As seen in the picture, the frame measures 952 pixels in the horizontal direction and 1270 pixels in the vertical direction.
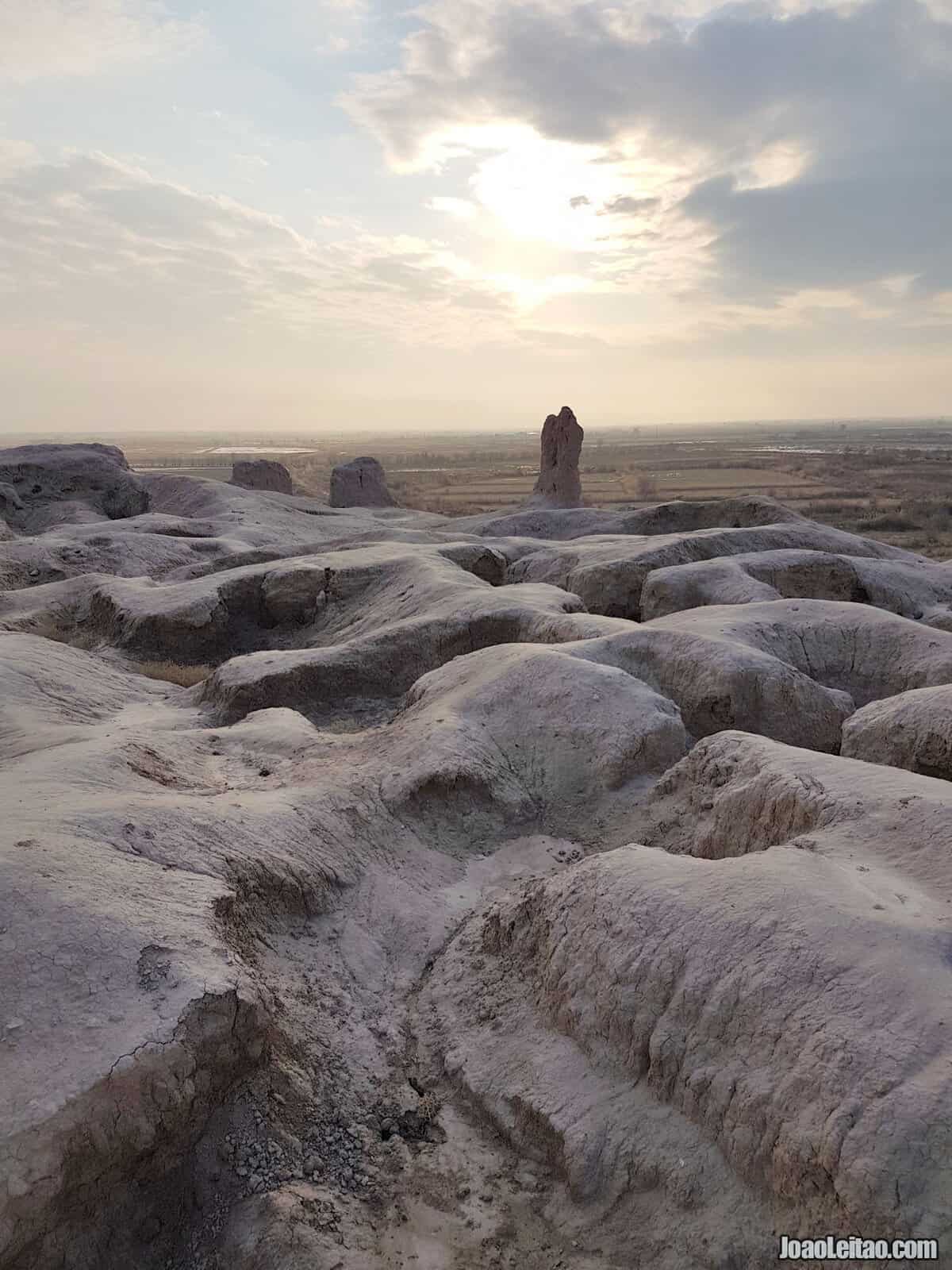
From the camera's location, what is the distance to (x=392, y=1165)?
13.8 ft

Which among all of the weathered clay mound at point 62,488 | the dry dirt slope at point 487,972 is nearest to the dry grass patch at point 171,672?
the dry dirt slope at point 487,972

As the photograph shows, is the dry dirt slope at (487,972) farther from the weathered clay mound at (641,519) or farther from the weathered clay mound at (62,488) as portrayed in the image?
the weathered clay mound at (62,488)

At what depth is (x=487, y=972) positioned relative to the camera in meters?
5.43

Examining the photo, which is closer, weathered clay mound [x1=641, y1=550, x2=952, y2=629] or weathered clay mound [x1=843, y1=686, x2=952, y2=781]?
weathered clay mound [x1=843, y1=686, x2=952, y2=781]

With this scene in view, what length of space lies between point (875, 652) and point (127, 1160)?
9775 mm

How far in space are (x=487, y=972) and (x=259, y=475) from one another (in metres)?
32.7

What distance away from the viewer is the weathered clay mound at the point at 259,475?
1400 inches

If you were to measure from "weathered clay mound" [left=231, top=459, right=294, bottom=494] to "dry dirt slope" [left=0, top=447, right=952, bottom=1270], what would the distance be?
89.2ft

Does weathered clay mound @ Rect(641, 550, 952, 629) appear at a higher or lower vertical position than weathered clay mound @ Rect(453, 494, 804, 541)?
lower

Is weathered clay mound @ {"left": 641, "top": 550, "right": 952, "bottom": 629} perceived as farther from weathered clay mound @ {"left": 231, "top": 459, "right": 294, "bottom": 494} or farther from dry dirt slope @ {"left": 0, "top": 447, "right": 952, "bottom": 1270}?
weathered clay mound @ {"left": 231, "top": 459, "right": 294, "bottom": 494}

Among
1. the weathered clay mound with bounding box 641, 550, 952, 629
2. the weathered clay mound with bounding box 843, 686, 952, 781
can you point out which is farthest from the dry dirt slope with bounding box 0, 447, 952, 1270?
the weathered clay mound with bounding box 641, 550, 952, 629

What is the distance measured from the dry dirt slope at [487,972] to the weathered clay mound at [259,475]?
89.2 ft

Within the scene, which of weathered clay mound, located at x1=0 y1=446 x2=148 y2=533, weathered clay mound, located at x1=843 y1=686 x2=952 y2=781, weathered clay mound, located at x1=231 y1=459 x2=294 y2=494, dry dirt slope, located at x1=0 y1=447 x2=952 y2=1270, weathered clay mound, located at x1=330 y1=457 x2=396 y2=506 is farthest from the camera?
weathered clay mound, located at x1=231 y1=459 x2=294 y2=494

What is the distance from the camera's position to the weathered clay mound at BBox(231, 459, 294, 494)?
3556 cm
